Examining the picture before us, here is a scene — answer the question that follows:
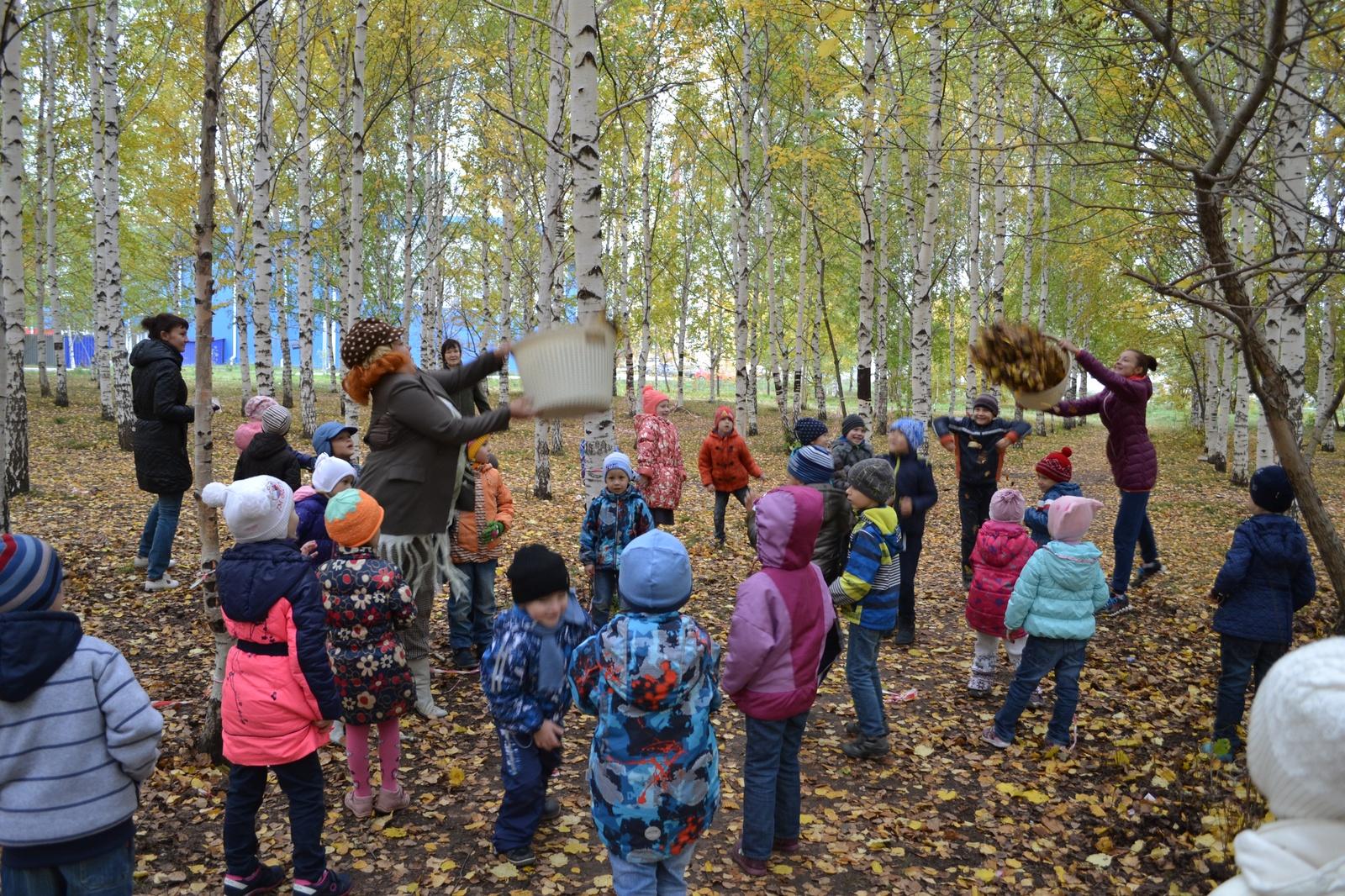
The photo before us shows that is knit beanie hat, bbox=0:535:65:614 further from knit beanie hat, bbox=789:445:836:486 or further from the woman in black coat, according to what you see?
the woman in black coat

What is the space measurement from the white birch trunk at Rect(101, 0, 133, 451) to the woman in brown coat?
31.0ft

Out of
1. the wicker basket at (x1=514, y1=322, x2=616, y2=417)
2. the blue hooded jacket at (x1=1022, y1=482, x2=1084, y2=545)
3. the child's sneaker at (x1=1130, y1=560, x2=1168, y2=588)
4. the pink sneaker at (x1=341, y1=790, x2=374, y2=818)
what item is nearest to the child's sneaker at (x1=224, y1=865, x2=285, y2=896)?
the pink sneaker at (x1=341, y1=790, x2=374, y2=818)

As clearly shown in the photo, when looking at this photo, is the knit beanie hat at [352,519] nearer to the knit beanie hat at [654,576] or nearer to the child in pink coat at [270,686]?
the child in pink coat at [270,686]

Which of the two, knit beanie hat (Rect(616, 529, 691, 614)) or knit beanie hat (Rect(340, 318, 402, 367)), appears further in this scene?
knit beanie hat (Rect(340, 318, 402, 367))

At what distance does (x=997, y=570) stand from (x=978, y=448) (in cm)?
210

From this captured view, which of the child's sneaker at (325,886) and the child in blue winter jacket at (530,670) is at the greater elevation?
the child in blue winter jacket at (530,670)

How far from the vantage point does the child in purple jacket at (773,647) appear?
11.3 ft

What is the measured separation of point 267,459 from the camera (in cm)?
587

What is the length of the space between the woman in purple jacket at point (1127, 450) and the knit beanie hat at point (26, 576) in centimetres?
603

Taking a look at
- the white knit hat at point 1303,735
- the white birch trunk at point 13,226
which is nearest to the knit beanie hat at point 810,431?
the white knit hat at point 1303,735

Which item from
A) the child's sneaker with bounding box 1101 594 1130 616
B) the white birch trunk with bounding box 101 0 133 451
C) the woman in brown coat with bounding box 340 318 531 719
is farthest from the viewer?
the white birch trunk with bounding box 101 0 133 451

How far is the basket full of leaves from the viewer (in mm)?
3758

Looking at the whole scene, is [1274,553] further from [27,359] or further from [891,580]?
[27,359]

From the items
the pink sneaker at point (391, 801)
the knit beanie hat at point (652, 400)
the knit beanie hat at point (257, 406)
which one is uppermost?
the knit beanie hat at point (652, 400)
